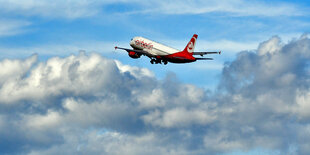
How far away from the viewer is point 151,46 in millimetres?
133250

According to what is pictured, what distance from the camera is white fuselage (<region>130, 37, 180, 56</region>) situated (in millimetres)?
126694

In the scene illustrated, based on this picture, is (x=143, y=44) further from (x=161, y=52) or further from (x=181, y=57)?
(x=181, y=57)

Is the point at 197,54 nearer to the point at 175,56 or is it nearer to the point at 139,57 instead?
the point at 175,56

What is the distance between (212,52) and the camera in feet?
391

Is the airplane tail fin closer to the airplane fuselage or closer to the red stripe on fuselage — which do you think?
the red stripe on fuselage

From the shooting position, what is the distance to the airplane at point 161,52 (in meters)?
122

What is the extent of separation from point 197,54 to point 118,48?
24332 mm

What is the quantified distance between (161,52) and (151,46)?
22.0 ft

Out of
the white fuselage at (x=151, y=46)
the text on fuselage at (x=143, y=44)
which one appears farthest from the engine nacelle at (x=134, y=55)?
the text on fuselage at (x=143, y=44)

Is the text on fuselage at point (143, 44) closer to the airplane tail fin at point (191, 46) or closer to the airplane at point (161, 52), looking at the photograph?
the airplane at point (161, 52)

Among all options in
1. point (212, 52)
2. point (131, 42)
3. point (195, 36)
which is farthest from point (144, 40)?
point (212, 52)

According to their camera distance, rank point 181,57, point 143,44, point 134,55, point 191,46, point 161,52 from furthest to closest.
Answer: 1. point 143,44
2. point 134,55
3. point 161,52
4. point 191,46
5. point 181,57

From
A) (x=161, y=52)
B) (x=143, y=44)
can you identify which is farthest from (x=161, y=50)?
(x=143, y=44)

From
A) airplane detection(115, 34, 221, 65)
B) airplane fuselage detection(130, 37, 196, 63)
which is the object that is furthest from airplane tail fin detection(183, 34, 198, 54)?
airplane fuselage detection(130, 37, 196, 63)
